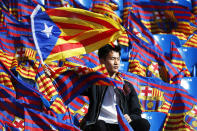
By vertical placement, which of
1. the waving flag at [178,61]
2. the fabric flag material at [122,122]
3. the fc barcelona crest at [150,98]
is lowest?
the fc barcelona crest at [150,98]

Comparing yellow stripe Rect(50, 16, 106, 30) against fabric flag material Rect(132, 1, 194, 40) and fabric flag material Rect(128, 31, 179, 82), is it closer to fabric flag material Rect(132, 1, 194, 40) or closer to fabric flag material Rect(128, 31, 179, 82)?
fabric flag material Rect(128, 31, 179, 82)

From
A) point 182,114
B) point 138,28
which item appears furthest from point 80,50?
point 138,28

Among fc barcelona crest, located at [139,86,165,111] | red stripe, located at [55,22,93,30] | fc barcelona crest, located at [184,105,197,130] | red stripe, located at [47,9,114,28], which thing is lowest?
fc barcelona crest, located at [184,105,197,130]

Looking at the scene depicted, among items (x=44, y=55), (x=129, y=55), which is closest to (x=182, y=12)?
(x=129, y=55)

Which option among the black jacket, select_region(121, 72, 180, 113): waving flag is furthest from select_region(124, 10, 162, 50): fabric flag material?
the black jacket

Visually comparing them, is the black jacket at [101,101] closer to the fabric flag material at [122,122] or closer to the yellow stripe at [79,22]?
the fabric flag material at [122,122]

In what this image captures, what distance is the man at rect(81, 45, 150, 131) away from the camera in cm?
290

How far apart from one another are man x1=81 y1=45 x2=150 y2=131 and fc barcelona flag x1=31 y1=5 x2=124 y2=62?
0.57m

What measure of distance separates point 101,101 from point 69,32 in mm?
1123

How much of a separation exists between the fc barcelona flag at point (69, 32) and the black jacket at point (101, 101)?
71 centimetres

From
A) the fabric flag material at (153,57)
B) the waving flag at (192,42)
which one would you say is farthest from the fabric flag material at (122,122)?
the waving flag at (192,42)

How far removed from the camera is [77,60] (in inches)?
197

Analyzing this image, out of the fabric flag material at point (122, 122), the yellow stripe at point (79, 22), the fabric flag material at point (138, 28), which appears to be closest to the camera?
the fabric flag material at point (122, 122)

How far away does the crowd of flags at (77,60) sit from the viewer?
373 centimetres
